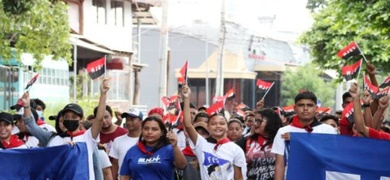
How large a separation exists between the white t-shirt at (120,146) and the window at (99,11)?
104ft

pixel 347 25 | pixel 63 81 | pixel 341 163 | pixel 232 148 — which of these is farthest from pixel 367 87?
pixel 63 81

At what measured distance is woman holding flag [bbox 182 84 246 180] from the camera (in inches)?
362

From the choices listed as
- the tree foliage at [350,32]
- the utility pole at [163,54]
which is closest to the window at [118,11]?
the utility pole at [163,54]

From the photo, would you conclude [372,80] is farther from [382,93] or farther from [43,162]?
[43,162]

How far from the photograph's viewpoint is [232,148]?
931 cm

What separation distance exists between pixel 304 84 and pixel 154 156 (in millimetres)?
60181

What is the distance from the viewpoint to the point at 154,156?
8.91 metres

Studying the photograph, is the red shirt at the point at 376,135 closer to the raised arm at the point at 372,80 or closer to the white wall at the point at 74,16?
the raised arm at the point at 372,80

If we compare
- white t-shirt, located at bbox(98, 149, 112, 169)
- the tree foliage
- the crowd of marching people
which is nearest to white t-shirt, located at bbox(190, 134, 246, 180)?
the crowd of marching people

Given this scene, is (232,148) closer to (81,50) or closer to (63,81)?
(63,81)

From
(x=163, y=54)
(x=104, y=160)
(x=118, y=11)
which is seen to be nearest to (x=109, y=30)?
(x=118, y=11)

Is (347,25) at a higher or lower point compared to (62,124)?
higher

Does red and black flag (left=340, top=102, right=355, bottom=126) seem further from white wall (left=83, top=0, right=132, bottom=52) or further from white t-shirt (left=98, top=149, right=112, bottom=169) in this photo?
white wall (left=83, top=0, right=132, bottom=52)

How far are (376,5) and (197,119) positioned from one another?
663 cm
